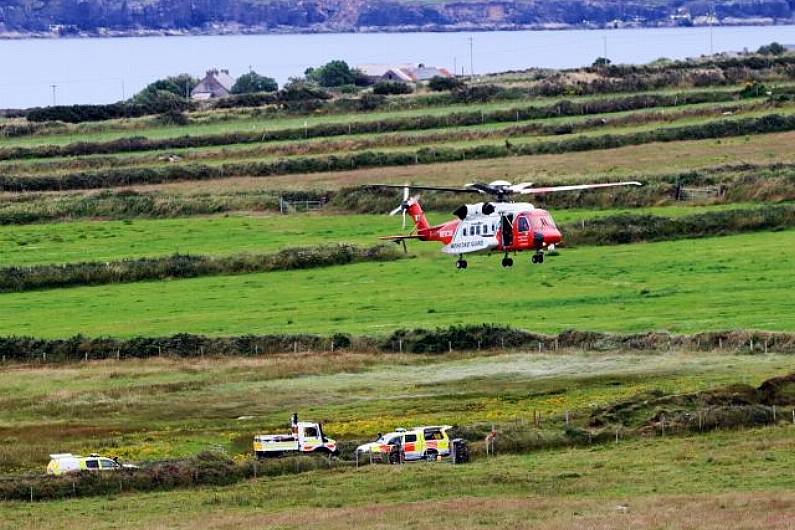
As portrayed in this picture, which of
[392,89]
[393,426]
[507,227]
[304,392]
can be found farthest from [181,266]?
[392,89]

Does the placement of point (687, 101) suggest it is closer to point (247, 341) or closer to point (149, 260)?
point (149, 260)

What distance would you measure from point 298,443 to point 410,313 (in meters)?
25.7

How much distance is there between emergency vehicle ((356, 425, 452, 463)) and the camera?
174ft

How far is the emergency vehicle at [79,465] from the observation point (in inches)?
2021

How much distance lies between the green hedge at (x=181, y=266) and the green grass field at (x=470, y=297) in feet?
2.71

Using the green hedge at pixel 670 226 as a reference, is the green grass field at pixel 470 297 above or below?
below

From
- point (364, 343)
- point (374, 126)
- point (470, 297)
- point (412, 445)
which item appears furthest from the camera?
point (374, 126)

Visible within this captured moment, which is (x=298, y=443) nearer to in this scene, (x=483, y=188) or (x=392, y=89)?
(x=483, y=188)

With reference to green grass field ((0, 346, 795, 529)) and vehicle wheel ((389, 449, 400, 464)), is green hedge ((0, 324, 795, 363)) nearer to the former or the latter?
green grass field ((0, 346, 795, 529))

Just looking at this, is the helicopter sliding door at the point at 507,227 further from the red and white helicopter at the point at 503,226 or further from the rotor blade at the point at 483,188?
the rotor blade at the point at 483,188

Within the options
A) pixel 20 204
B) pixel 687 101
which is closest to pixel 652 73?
pixel 687 101

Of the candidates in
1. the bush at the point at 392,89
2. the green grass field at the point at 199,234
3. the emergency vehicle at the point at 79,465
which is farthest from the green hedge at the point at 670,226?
the bush at the point at 392,89

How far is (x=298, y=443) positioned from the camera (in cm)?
5347

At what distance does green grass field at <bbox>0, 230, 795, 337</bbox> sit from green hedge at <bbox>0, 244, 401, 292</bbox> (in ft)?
2.71
